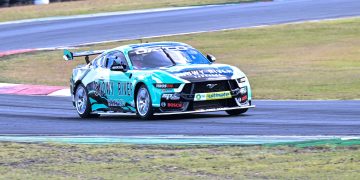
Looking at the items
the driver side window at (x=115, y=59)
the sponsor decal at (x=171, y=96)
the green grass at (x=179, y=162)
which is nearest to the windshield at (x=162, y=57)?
the driver side window at (x=115, y=59)

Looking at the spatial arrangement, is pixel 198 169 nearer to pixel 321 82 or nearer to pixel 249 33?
pixel 321 82

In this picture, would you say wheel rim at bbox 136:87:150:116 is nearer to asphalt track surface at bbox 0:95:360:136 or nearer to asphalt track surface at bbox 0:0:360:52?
asphalt track surface at bbox 0:95:360:136

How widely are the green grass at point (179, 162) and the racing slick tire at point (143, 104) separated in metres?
3.89

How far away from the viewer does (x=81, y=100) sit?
1761 cm

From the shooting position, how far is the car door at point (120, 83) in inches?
634

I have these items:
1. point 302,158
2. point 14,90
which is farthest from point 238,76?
point 14,90

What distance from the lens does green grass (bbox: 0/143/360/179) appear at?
29.6 feet

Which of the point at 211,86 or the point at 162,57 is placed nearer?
the point at 211,86

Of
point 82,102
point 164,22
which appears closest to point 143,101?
point 82,102

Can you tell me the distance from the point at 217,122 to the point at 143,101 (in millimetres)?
1651

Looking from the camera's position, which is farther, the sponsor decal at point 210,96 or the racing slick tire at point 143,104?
the racing slick tire at point 143,104

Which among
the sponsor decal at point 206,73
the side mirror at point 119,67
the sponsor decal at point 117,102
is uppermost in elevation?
the side mirror at point 119,67

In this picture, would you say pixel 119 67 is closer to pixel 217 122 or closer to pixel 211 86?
pixel 211 86

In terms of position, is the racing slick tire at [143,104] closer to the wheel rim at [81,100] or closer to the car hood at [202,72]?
the car hood at [202,72]
